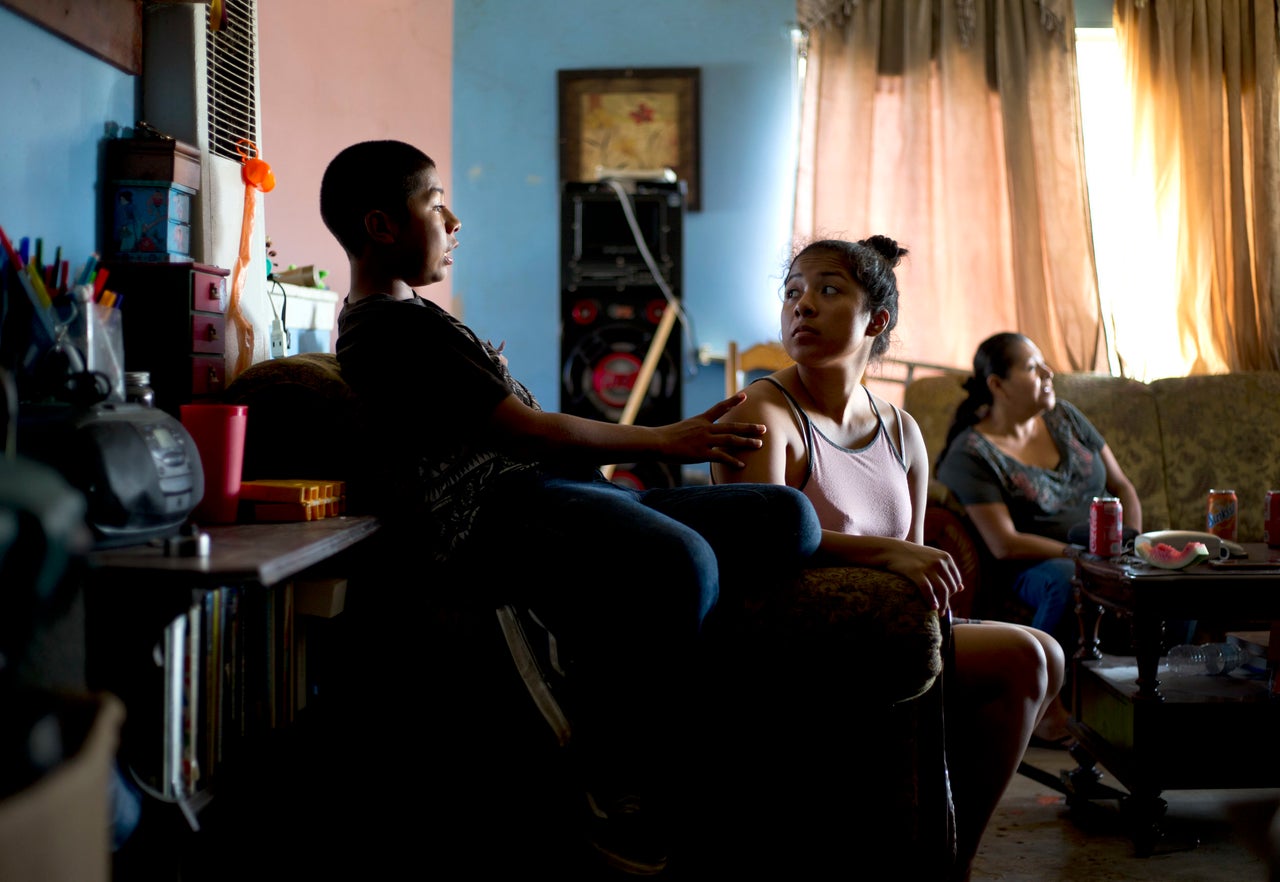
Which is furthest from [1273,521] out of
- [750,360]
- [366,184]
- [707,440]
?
[750,360]

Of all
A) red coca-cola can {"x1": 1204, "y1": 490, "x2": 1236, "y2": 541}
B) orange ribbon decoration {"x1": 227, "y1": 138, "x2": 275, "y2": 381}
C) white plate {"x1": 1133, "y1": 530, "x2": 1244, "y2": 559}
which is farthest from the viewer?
red coca-cola can {"x1": 1204, "y1": 490, "x2": 1236, "y2": 541}

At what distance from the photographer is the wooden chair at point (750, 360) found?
4289 millimetres

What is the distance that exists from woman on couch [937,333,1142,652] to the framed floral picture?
1940 millimetres

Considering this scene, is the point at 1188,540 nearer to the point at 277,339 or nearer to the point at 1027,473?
the point at 1027,473

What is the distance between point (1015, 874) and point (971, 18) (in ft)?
11.6

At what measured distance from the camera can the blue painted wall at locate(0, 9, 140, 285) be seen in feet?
4.34

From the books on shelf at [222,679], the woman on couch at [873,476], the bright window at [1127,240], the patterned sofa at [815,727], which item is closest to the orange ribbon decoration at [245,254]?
the books on shelf at [222,679]

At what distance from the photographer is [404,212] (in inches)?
66.1

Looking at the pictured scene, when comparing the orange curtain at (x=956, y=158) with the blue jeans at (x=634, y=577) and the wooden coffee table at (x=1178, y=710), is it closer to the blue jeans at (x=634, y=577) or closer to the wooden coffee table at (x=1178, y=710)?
the wooden coffee table at (x=1178, y=710)

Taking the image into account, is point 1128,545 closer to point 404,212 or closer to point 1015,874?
point 1015,874

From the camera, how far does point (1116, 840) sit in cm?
200

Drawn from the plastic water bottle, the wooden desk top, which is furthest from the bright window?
the wooden desk top

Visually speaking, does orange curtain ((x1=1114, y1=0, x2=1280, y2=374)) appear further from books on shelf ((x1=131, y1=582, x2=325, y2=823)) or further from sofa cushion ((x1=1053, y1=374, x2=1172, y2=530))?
books on shelf ((x1=131, y1=582, x2=325, y2=823))

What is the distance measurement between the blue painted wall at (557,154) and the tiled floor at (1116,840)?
273 cm
